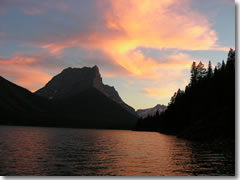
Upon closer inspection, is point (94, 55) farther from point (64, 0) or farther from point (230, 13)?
point (230, 13)

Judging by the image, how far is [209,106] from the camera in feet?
226

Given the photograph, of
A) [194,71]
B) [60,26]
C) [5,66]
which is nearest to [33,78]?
[5,66]

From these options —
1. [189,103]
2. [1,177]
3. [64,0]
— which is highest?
[64,0]

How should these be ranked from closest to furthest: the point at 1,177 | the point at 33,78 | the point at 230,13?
1. the point at 1,177
2. the point at 230,13
3. the point at 33,78

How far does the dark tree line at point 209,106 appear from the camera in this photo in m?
50.9

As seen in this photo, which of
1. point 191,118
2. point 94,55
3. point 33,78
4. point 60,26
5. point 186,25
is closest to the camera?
point 186,25

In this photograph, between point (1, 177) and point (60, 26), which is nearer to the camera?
point (1, 177)

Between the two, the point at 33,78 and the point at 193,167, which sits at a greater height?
the point at 33,78

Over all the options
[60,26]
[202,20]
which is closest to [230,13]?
[202,20]

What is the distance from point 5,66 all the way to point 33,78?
8.04m

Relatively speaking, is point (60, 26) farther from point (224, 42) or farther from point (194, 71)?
point (194, 71)

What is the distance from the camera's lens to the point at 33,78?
4191 cm

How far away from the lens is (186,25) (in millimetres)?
26953

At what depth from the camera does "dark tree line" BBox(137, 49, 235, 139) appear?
50938 mm
